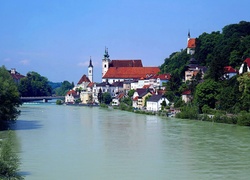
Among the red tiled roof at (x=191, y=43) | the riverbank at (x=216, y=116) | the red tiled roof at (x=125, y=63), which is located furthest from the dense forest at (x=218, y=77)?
the red tiled roof at (x=125, y=63)

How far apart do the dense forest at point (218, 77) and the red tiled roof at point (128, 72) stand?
14.5 meters

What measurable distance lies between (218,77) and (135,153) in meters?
15.4

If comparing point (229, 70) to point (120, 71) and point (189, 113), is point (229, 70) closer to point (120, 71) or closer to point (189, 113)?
point (189, 113)

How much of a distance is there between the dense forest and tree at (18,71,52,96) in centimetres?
2044

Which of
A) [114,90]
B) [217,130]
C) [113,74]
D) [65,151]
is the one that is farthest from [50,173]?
[113,74]

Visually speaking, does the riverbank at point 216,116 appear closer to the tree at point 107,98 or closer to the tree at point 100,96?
the tree at point 107,98

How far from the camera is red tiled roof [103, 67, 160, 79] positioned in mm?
62781

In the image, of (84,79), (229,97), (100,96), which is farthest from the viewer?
(84,79)

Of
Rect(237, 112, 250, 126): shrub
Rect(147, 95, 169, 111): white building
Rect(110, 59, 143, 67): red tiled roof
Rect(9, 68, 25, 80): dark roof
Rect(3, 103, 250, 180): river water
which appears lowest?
Rect(3, 103, 250, 180): river water

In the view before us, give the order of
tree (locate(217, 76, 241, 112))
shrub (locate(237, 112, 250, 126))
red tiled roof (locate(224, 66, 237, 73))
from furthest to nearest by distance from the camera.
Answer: red tiled roof (locate(224, 66, 237, 73)) → tree (locate(217, 76, 241, 112)) → shrub (locate(237, 112, 250, 126))

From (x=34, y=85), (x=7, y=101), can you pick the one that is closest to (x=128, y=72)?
(x=34, y=85)

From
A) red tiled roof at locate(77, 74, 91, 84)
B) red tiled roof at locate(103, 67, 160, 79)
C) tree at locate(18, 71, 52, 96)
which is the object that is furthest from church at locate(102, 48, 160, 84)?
tree at locate(18, 71, 52, 96)

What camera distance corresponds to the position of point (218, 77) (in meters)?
28.8

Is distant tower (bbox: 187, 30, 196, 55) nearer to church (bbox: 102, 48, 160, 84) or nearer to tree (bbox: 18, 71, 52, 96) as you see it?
church (bbox: 102, 48, 160, 84)
